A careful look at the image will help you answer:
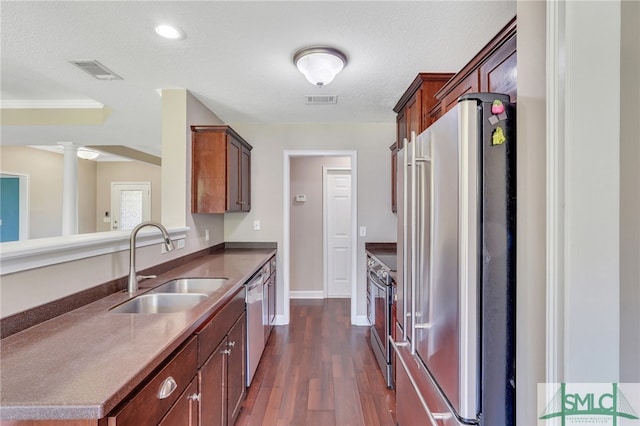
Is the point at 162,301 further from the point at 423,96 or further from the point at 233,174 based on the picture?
the point at 423,96

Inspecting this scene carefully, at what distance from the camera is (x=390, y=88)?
258 cm

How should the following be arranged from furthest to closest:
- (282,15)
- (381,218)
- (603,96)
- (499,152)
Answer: (381,218) → (282,15) → (499,152) → (603,96)

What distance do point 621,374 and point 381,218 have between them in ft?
9.57

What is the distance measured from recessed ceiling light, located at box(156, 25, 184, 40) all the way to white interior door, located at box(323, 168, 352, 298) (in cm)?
314

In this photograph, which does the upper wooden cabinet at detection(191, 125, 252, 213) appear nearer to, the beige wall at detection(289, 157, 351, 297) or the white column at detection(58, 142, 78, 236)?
the beige wall at detection(289, 157, 351, 297)

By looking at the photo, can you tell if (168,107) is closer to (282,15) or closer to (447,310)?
(282,15)

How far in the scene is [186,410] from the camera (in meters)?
1.14

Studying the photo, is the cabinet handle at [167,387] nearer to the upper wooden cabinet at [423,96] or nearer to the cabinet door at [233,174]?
the cabinet door at [233,174]

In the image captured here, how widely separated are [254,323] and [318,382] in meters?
0.71

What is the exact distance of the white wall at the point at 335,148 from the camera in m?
3.63

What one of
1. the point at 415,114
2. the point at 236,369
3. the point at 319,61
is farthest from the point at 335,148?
the point at 236,369

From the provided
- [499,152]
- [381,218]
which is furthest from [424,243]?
[381,218]

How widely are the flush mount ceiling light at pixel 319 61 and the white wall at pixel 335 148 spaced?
1.55m

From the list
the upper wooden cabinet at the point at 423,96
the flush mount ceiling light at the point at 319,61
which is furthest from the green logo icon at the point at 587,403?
the flush mount ceiling light at the point at 319,61
